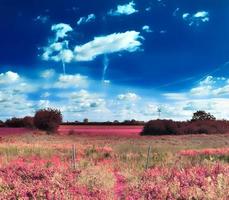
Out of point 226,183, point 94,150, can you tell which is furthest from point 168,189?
point 94,150

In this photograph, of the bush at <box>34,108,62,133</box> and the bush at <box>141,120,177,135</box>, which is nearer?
the bush at <box>34,108,62,133</box>

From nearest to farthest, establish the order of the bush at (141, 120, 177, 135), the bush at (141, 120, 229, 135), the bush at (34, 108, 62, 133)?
1. the bush at (34, 108, 62, 133)
2. the bush at (141, 120, 229, 135)
3. the bush at (141, 120, 177, 135)

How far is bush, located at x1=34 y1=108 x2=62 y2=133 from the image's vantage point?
60.2m

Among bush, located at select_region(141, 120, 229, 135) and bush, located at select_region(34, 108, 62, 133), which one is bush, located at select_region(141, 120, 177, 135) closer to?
bush, located at select_region(141, 120, 229, 135)

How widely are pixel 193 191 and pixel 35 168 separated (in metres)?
8.18

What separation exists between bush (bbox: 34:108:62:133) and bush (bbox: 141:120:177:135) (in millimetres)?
11637

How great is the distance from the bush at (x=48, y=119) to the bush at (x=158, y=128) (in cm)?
1164

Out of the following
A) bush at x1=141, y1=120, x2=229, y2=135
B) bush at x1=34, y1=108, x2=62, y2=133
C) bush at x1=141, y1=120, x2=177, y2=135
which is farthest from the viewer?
bush at x1=141, y1=120, x2=177, y2=135

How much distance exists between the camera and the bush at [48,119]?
6024cm

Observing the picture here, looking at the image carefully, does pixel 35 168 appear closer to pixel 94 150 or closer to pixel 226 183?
pixel 226 183

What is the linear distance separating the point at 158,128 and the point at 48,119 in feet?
47.3

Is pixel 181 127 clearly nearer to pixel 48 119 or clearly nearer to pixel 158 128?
pixel 158 128

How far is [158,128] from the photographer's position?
212 feet

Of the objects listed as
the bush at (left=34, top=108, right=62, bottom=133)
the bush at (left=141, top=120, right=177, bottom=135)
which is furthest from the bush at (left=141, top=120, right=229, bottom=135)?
the bush at (left=34, top=108, right=62, bottom=133)
